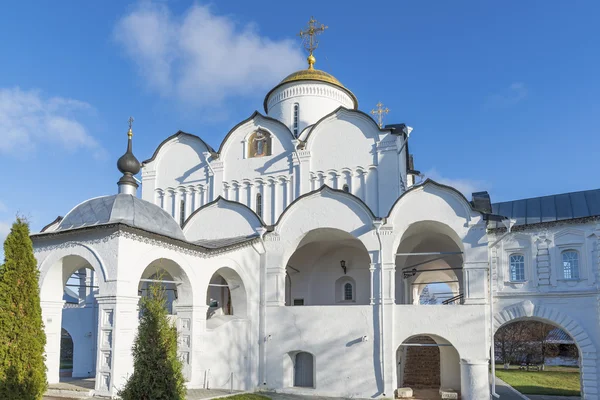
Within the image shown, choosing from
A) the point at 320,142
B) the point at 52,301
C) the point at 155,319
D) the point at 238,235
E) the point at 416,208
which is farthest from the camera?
the point at 320,142

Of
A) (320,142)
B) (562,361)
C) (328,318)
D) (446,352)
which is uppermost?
(320,142)

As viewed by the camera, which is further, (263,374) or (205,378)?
(263,374)

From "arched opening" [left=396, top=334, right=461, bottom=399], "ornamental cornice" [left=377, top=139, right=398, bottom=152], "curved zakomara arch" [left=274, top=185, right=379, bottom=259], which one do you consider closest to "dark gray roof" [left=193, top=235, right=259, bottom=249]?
"curved zakomara arch" [left=274, top=185, right=379, bottom=259]

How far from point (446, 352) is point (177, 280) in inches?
283

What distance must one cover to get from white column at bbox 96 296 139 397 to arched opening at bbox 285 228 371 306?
718 cm

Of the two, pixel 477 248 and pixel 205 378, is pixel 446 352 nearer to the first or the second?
pixel 477 248

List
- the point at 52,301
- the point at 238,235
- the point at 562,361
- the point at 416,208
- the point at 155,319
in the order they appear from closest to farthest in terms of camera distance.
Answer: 1. the point at 155,319
2. the point at 52,301
3. the point at 416,208
4. the point at 238,235
5. the point at 562,361

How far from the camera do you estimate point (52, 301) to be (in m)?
11.9

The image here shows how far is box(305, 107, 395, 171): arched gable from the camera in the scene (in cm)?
1653

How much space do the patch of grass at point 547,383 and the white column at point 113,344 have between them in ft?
38.4

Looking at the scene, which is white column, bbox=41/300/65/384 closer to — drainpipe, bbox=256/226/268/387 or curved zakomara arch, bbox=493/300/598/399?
drainpipe, bbox=256/226/268/387

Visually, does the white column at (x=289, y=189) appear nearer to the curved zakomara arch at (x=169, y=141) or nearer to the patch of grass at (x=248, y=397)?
the curved zakomara arch at (x=169, y=141)

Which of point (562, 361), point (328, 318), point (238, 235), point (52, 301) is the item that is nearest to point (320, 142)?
point (238, 235)

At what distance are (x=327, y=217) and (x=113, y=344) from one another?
6290mm
